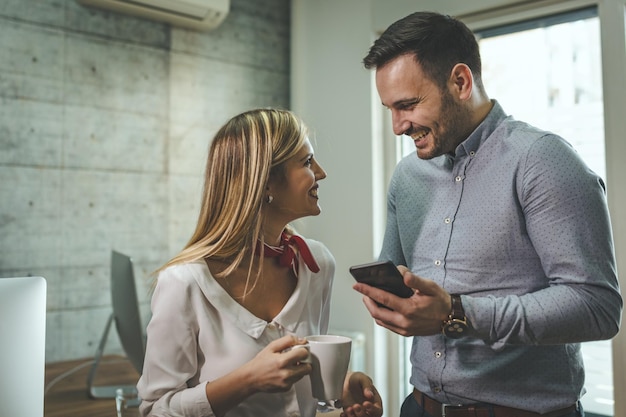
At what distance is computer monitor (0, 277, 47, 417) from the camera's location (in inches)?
34.6

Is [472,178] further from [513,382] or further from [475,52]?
[513,382]

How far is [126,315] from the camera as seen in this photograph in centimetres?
192

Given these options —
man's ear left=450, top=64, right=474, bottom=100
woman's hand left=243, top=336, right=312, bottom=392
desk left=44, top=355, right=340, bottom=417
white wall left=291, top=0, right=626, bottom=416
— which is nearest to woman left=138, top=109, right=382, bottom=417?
woman's hand left=243, top=336, right=312, bottom=392

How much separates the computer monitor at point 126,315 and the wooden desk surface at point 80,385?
0.25ft

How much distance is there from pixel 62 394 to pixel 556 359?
171 centimetres

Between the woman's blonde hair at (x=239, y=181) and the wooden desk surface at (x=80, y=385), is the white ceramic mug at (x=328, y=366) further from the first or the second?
the wooden desk surface at (x=80, y=385)

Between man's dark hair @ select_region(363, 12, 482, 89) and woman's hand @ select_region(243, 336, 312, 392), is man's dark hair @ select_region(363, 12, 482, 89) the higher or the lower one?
→ the higher one

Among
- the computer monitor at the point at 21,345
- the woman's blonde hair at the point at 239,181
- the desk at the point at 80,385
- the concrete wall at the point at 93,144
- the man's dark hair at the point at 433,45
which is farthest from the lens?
the concrete wall at the point at 93,144

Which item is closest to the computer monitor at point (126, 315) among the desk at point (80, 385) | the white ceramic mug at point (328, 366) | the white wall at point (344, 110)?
the desk at point (80, 385)

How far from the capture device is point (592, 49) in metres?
Result: 2.56

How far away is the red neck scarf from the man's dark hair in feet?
1.65

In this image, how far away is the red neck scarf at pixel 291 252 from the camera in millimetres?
1326

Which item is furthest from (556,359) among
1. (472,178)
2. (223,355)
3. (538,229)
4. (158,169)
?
(158,169)

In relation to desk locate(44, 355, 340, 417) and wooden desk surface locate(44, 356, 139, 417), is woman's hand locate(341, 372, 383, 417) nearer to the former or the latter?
desk locate(44, 355, 340, 417)
